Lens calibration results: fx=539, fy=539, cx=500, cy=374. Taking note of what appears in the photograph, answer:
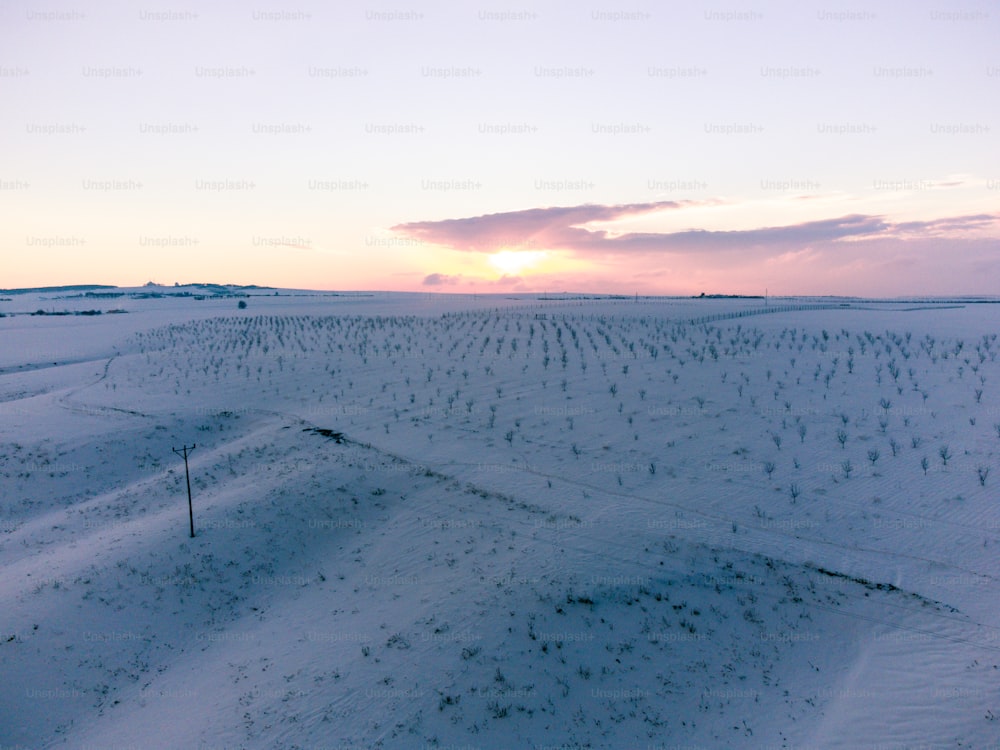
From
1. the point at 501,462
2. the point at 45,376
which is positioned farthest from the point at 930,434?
the point at 45,376

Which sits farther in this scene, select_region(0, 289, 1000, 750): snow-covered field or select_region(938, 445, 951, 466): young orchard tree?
select_region(938, 445, 951, 466): young orchard tree

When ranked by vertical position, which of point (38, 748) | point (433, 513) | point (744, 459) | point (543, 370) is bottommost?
point (38, 748)

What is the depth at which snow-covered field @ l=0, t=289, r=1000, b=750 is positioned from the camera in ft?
26.5

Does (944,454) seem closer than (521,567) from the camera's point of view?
No

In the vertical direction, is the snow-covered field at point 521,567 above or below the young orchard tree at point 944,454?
below

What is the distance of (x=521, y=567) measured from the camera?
11016 mm

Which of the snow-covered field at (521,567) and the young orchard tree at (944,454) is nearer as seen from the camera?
the snow-covered field at (521,567)

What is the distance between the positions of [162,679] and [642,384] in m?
18.4

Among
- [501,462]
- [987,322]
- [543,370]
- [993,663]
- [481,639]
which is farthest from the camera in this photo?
[987,322]

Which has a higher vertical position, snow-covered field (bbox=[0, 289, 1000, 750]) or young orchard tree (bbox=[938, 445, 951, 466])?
young orchard tree (bbox=[938, 445, 951, 466])

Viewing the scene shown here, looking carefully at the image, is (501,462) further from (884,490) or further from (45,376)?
(45,376)

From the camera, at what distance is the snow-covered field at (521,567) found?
26.5ft

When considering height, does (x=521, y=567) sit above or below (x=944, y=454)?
below

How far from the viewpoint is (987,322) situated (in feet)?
152
